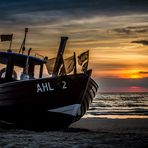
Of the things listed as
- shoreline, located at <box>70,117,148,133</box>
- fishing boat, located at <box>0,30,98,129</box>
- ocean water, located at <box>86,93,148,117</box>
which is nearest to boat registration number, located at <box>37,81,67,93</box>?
fishing boat, located at <box>0,30,98,129</box>

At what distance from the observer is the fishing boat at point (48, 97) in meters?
15.4

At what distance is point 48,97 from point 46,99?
0.41 feet

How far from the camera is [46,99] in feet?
50.9

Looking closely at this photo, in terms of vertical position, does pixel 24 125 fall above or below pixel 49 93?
below

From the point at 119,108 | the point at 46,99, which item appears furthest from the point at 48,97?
the point at 119,108

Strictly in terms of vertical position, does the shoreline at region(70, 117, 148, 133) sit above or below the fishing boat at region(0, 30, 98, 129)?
below

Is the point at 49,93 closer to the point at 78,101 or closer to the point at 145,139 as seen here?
the point at 78,101

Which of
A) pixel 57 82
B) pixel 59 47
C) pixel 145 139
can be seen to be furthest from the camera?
pixel 59 47

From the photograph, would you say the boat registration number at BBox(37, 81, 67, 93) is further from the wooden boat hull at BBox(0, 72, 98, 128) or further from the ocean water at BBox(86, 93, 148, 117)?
the ocean water at BBox(86, 93, 148, 117)

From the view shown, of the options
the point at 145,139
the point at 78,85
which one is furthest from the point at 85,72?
the point at 145,139

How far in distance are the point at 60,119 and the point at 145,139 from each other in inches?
225

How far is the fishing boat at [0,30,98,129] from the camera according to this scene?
15.4 metres

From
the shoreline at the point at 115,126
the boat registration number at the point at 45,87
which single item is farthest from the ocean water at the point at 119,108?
the boat registration number at the point at 45,87

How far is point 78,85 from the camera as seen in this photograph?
51.5ft
